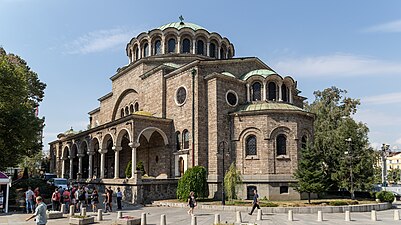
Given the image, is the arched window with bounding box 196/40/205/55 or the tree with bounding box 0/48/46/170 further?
the arched window with bounding box 196/40/205/55

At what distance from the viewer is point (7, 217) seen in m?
20.2

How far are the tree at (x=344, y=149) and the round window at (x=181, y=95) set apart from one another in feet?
38.0

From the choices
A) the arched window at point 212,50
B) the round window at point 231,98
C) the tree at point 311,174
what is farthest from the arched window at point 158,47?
the tree at point 311,174

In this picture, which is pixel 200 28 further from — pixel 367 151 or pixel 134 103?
pixel 367 151

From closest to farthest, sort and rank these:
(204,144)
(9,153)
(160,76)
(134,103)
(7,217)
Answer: (7,217), (9,153), (204,144), (160,76), (134,103)

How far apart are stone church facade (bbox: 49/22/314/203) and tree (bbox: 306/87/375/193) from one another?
368 cm

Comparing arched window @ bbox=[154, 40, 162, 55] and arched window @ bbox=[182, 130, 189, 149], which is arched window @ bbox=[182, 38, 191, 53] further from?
arched window @ bbox=[182, 130, 189, 149]

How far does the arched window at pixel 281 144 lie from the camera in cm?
2950

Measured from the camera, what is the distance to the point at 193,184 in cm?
2641

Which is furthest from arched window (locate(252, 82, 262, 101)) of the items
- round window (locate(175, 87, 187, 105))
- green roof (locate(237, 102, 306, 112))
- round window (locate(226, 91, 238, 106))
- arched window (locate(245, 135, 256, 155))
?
round window (locate(175, 87, 187, 105))

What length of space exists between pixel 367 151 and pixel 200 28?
67.2ft

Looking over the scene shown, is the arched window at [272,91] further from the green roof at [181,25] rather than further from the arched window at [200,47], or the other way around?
the green roof at [181,25]

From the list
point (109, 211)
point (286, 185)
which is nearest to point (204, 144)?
point (286, 185)

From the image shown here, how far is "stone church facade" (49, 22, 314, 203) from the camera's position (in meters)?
29.2
